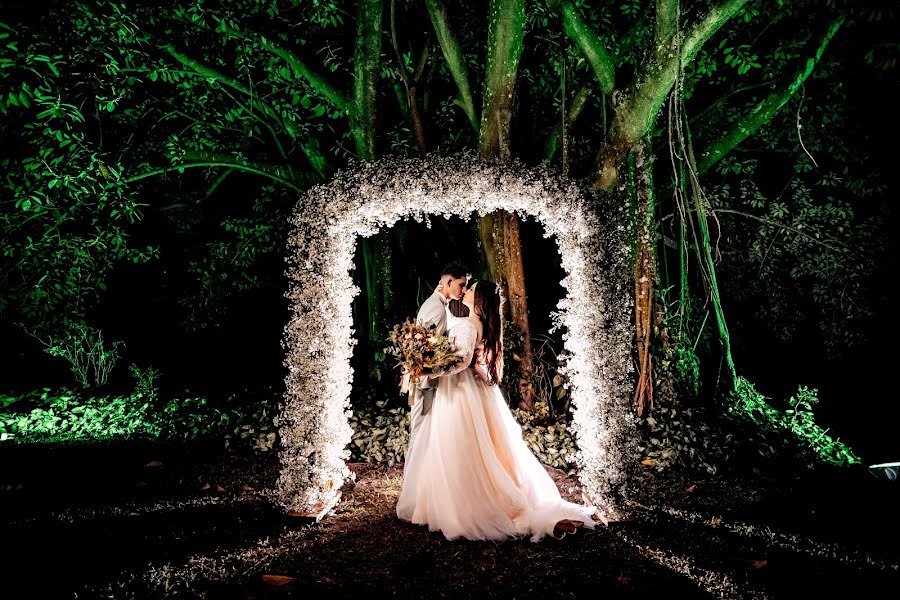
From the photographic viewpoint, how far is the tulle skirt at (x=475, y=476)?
15.1 ft

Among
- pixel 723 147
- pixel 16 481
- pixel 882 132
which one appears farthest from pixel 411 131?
pixel 882 132

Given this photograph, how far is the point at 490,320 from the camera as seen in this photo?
202 inches

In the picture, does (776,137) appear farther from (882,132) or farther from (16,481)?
(16,481)

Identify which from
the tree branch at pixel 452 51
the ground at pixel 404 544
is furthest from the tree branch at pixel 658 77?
the ground at pixel 404 544

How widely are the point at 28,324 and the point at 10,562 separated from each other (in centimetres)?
805

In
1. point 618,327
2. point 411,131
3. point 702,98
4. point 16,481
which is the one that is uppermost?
point 702,98

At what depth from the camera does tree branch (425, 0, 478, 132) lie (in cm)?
685

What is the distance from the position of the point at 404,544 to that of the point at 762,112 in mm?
7280

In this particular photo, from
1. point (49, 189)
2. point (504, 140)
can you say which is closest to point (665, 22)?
point (504, 140)

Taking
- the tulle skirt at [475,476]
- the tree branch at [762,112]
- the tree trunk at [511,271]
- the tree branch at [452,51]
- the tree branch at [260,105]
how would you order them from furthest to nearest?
the tree branch at [260,105] < the tree trunk at [511,271] < the tree branch at [762,112] < the tree branch at [452,51] < the tulle skirt at [475,476]

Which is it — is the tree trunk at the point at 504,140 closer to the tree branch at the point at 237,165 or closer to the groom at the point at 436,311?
the groom at the point at 436,311

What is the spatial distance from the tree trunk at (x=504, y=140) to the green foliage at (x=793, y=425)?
282 cm

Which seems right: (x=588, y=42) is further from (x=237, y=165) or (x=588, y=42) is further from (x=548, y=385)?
(x=237, y=165)

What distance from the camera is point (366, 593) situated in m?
3.69
